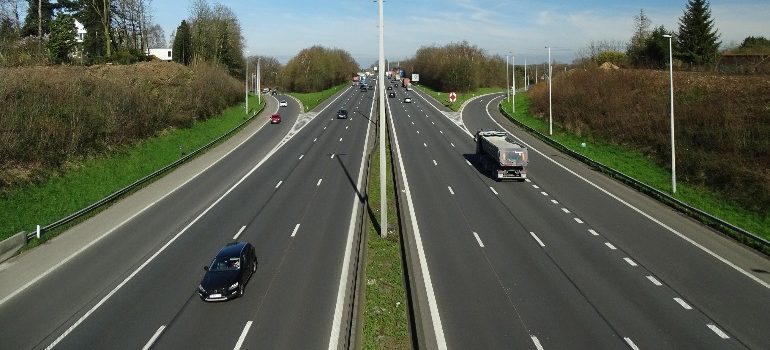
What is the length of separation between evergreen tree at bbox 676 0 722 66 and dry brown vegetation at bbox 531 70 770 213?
858 cm

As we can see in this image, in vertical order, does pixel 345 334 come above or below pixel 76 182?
below

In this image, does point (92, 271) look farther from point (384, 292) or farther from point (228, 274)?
point (384, 292)

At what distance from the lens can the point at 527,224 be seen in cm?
2467

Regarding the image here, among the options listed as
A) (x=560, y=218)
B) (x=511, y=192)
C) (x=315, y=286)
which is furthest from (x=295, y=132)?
(x=315, y=286)

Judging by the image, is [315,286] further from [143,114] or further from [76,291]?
[143,114]

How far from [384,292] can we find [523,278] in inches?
196

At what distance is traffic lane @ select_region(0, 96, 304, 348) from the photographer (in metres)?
15.8

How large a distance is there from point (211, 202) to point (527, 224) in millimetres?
17292

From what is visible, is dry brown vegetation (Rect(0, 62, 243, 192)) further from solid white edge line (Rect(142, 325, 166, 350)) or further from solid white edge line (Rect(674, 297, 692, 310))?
solid white edge line (Rect(674, 297, 692, 310))

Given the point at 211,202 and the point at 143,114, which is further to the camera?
the point at 143,114

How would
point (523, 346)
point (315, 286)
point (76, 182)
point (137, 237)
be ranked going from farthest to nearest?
1. point (76, 182)
2. point (137, 237)
3. point (315, 286)
4. point (523, 346)

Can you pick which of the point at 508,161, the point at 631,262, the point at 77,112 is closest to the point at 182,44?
the point at 77,112

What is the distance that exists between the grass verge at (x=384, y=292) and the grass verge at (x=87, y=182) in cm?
1538

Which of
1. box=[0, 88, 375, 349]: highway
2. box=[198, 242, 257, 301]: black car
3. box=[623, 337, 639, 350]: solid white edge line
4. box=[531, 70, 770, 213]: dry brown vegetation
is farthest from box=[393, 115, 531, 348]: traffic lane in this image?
box=[531, 70, 770, 213]: dry brown vegetation
